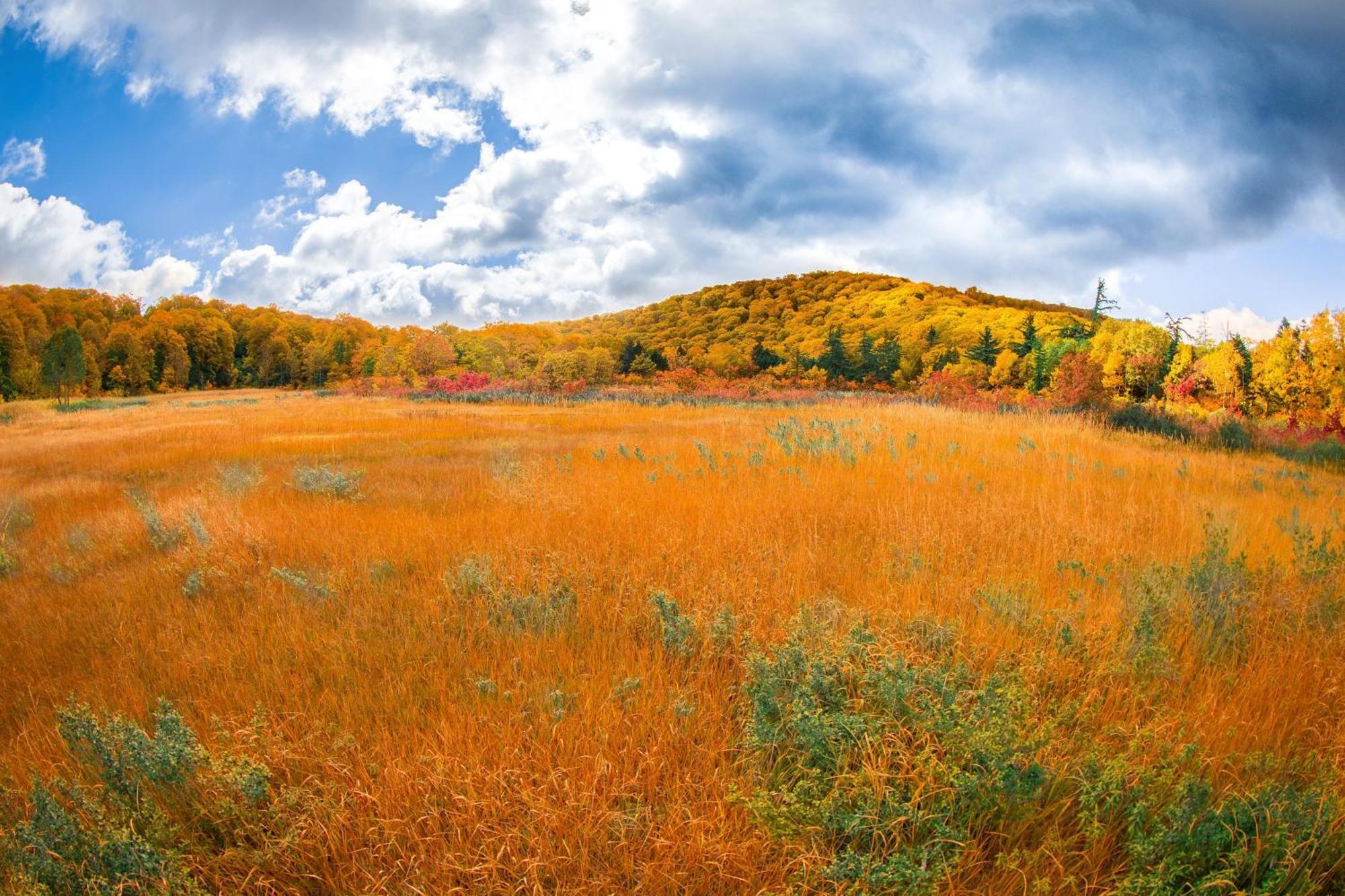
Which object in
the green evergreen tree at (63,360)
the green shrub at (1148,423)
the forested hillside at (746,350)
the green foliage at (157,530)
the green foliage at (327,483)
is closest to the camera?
the green foliage at (157,530)

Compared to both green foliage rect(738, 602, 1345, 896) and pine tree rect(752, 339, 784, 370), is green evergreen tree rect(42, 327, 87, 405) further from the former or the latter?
green foliage rect(738, 602, 1345, 896)

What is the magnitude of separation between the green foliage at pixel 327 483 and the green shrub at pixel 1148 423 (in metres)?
15.9

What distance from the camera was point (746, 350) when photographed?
223ft

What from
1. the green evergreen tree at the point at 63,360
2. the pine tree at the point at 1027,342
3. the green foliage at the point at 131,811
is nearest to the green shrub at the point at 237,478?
the green foliage at the point at 131,811

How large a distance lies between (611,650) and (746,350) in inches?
2627

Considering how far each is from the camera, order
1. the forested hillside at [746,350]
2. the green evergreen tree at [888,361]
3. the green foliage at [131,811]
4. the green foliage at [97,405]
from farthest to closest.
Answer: the green evergreen tree at [888,361], the green foliage at [97,405], the forested hillside at [746,350], the green foliage at [131,811]

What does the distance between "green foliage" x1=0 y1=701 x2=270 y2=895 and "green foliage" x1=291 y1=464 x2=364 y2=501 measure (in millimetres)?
5141

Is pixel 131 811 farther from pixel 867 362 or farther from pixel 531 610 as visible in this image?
pixel 867 362

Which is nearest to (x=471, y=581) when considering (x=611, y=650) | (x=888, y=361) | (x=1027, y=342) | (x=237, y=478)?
(x=611, y=650)

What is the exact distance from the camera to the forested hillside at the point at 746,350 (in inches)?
1070

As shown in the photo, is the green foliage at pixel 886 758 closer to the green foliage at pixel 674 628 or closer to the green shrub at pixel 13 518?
the green foliage at pixel 674 628

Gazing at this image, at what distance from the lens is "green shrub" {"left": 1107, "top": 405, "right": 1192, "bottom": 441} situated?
1360 cm

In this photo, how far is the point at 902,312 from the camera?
75250 mm

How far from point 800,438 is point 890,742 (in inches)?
316
